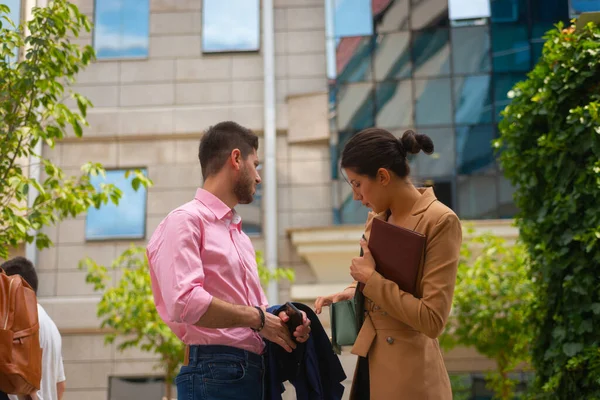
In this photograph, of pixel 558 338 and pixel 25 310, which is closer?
pixel 25 310

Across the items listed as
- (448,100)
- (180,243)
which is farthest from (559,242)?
(448,100)

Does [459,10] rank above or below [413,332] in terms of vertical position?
above

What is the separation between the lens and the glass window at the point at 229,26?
1608 cm

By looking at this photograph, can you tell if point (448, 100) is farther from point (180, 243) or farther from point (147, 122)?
point (180, 243)

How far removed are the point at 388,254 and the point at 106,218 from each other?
12.7 metres

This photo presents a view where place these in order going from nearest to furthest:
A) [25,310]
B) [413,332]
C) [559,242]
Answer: [413,332] < [25,310] < [559,242]

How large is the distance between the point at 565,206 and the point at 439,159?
8709 mm

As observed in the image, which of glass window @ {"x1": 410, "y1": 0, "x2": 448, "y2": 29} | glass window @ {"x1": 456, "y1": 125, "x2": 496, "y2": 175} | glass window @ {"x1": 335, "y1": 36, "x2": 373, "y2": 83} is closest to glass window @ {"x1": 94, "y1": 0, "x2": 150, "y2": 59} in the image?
glass window @ {"x1": 335, "y1": 36, "x2": 373, "y2": 83}

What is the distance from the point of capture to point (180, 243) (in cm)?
358

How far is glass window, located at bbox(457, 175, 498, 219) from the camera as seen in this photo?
14.5 metres

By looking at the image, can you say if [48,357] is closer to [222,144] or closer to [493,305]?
[222,144]

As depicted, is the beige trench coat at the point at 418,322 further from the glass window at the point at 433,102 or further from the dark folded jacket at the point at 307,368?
the glass window at the point at 433,102

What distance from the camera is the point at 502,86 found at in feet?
48.7

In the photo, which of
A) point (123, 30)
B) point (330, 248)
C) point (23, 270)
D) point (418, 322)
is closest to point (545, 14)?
point (330, 248)
